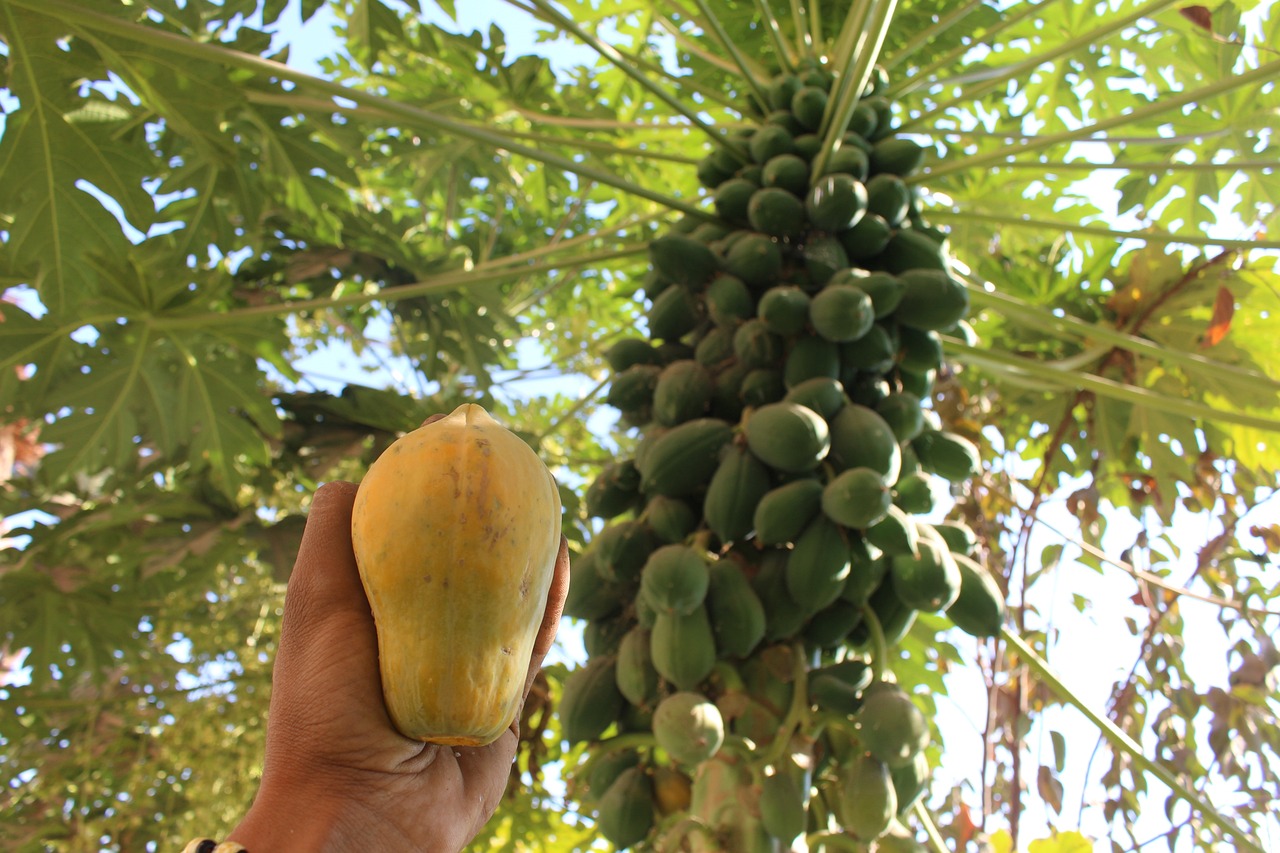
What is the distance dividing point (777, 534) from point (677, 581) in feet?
0.70

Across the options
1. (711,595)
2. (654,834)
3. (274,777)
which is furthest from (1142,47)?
(274,777)

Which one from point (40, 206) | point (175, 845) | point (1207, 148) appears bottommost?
point (175, 845)

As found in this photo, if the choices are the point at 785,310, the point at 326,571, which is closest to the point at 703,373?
the point at 785,310

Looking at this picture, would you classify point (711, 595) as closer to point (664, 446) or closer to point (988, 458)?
point (664, 446)

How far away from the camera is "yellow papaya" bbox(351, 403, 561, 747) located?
0.93 meters

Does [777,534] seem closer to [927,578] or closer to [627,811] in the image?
[927,578]

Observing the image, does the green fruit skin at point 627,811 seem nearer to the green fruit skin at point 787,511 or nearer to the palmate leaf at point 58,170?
the green fruit skin at point 787,511

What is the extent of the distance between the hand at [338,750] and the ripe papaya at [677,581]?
598 millimetres

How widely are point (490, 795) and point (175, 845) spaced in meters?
2.89

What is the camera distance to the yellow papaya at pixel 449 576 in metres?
0.93

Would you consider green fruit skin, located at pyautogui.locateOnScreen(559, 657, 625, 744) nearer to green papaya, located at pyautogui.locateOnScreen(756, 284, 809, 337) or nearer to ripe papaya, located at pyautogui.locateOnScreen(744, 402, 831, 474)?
ripe papaya, located at pyautogui.locateOnScreen(744, 402, 831, 474)

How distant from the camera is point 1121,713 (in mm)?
3180

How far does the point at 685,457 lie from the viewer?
1854 millimetres

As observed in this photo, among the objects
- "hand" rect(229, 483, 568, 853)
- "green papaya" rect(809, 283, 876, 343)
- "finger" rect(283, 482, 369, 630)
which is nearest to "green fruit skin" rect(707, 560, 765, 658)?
"green papaya" rect(809, 283, 876, 343)
